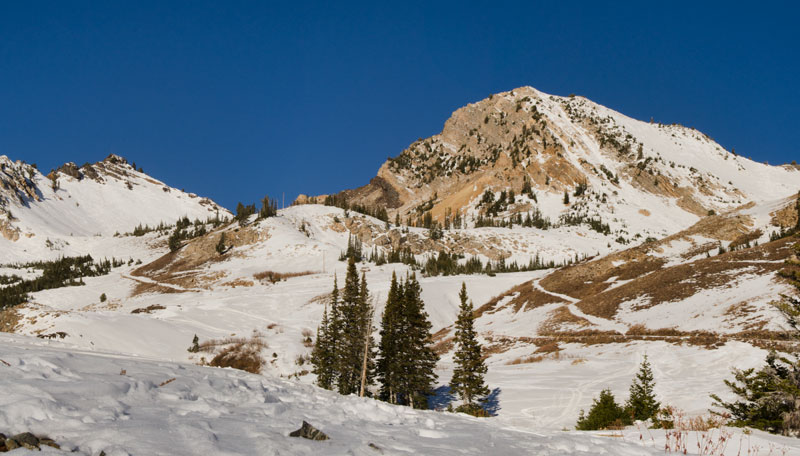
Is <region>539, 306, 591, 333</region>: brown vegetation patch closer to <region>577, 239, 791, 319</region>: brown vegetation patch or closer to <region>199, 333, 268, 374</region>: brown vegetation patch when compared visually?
<region>577, 239, 791, 319</region>: brown vegetation patch

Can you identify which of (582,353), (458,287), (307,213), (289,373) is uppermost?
(307,213)

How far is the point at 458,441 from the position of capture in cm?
934

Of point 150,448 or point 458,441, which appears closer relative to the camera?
point 150,448

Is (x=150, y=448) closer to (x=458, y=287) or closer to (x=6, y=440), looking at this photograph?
(x=6, y=440)

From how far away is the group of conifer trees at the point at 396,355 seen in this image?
113 feet

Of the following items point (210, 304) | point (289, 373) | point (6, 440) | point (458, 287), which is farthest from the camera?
point (458, 287)

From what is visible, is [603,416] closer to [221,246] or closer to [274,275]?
[274,275]

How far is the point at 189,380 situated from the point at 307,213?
15340cm

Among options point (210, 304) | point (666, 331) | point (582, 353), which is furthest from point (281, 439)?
point (210, 304)

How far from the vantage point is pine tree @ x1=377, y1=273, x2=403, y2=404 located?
119 ft

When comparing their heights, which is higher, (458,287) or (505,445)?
(458,287)

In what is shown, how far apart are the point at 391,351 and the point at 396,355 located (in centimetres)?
82

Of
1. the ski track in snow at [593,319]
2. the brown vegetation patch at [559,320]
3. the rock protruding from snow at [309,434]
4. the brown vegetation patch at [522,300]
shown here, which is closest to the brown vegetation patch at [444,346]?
the brown vegetation patch at [559,320]

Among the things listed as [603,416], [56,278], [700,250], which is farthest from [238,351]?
[56,278]
